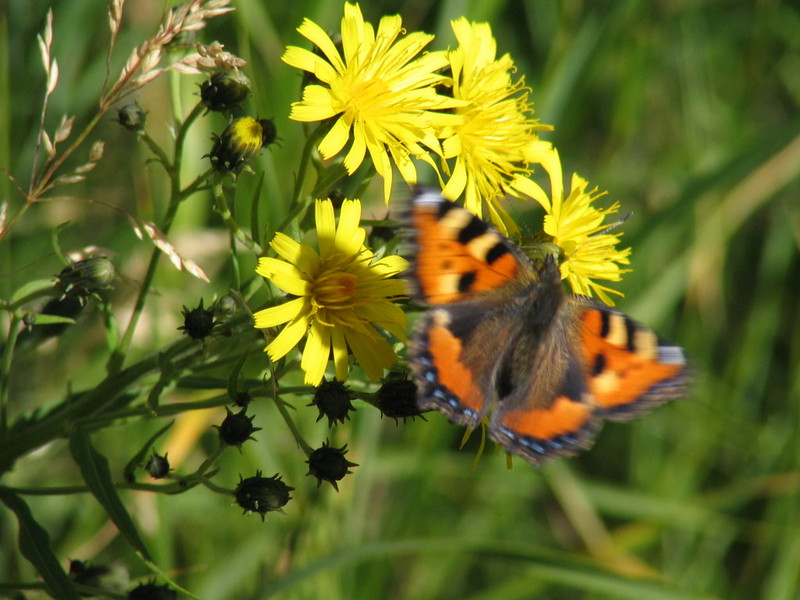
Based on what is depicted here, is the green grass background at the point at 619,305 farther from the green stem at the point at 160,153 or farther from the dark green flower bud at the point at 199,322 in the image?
the dark green flower bud at the point at 199,322

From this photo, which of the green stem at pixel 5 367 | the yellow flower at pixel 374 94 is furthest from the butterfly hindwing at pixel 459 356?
the green stem at pixel 5 367

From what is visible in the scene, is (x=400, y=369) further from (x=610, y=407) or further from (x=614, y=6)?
(x=614, y=6)

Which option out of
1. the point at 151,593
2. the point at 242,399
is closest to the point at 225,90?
the point at 242,399

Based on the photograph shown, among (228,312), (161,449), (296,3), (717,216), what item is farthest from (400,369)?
(717,216)

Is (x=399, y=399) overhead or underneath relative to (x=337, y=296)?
underneath

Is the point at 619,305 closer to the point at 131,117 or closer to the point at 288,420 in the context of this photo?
the point at 288,420
